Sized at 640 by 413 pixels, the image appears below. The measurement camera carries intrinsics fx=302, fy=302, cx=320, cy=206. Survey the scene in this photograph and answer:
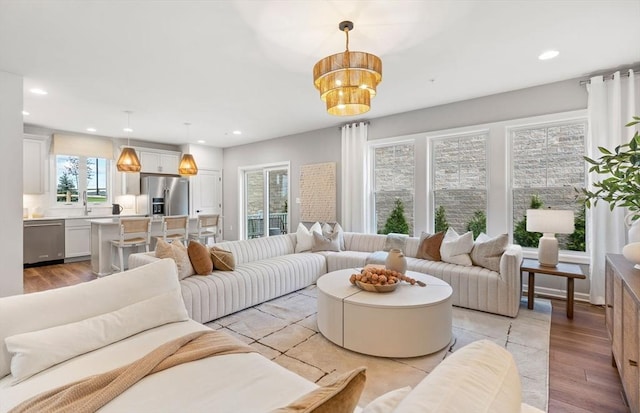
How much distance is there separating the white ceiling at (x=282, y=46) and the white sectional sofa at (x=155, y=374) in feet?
6.65

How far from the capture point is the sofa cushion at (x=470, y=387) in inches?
25.1

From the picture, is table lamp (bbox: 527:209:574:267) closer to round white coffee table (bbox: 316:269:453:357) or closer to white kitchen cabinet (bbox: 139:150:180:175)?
round white coffee table (bbox: 316:269:453:357)

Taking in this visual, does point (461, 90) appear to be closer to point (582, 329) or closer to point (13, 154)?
point (582, 329)

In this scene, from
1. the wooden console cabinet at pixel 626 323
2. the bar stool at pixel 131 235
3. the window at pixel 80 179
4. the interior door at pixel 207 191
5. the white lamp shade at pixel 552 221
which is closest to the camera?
the wooden console cabinet at pixel 626 323

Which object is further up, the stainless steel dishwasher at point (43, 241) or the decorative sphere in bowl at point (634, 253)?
the decorative sphere in bowl at point (634, 253)

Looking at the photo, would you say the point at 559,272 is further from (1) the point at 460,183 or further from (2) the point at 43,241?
(2) the point at 43,241

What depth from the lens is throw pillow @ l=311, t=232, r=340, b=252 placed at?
4.74 m

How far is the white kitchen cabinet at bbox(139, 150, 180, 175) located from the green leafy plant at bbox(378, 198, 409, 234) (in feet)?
18.0

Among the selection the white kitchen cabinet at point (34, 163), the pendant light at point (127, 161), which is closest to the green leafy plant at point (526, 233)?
the pendant light at point (127, 161)

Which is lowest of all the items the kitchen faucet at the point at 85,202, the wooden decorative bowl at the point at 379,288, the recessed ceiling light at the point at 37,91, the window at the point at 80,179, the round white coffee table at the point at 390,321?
the round white coffee table at the point at 390,321

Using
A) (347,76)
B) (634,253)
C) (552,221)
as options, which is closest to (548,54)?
(552,221)

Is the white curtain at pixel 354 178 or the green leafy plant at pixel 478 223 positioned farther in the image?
the white curtain at pixel 354 178

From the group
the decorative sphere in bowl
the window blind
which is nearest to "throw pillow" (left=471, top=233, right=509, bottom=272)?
the decorative sphere in bowl

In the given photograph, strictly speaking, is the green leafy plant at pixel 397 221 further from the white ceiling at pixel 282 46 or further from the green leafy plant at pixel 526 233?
the white ceiling at pixel 282 46
